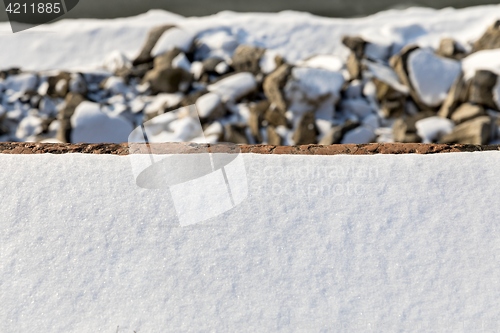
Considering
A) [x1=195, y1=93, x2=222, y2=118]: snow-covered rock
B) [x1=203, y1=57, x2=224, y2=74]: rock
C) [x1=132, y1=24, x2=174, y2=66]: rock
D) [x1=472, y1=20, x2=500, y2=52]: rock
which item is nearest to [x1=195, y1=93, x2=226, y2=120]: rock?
[x1=195, y1=93, x2=222, y2=118]: snow-covered rock

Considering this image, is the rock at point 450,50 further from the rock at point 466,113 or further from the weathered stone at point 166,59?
the weathered stone at point 166,59

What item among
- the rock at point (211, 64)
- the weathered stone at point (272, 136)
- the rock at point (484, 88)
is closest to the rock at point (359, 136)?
the weathered stone at point (272, 136)

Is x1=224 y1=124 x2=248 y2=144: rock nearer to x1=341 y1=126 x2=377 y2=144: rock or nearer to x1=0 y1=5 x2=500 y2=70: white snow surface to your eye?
x1=341 y1=126 x2=377 y2=144: rock

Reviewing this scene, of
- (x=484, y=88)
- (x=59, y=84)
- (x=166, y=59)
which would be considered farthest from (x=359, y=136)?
(x=59, y=84)

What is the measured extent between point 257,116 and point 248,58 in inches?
48.7

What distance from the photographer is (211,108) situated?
842 centimetres

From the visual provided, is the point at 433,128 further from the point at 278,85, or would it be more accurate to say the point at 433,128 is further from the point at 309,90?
the point at 278,85

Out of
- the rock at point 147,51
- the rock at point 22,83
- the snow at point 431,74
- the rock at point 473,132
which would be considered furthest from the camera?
the rock at point 147,51

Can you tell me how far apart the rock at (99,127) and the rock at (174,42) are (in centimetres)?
167

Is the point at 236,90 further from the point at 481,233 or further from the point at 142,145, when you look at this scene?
the point at 481,233

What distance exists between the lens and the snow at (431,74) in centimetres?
827

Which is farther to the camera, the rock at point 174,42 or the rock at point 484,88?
the rock at point 174,42

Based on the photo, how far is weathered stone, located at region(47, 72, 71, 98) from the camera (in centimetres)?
913

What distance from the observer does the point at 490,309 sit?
218cm
